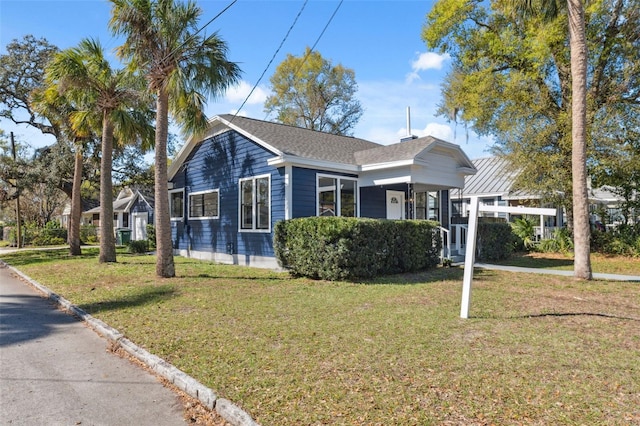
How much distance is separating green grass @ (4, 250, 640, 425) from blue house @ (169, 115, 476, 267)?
3900 mm

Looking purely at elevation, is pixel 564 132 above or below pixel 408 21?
below

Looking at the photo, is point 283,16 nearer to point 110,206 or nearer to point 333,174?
point 333,174

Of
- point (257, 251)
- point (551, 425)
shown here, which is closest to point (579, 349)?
point (551, 425)

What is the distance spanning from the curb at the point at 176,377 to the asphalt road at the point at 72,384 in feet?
0.41

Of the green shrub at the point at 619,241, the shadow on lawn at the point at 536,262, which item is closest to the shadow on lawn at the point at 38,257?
the shadow on lawn at the point at 536,262

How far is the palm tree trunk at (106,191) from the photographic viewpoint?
48.4 feet

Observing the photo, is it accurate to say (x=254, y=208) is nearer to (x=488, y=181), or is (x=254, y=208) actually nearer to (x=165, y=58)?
(x=165, y=58)

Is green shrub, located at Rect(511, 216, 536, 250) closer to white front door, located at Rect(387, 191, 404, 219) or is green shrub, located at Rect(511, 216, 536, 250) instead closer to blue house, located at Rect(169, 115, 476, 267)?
blue house, located at Rect(169, 115, 476, 267)

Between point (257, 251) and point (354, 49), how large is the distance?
22.6 ft

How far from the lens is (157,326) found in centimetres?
625

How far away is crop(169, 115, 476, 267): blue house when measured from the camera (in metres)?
12.7

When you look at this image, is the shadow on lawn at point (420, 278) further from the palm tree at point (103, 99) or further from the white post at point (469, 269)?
the palm tree at point (103, 99)

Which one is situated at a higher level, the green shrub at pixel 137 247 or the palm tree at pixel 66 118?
the palm tree at pixel 66 118

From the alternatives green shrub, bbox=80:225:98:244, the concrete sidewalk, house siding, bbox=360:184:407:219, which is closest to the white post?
the concrete sidewalk
